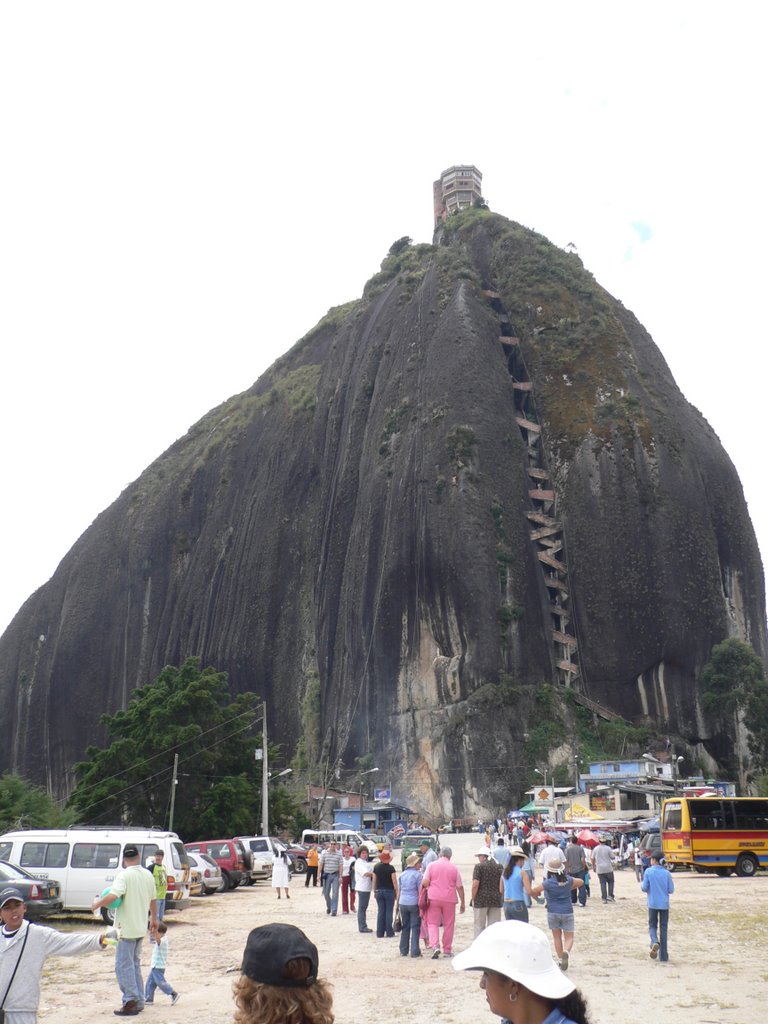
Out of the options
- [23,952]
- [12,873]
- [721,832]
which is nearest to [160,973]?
[23,952]

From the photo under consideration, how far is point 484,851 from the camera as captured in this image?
15.6 metres

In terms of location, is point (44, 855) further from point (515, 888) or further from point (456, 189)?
point (456, 189)

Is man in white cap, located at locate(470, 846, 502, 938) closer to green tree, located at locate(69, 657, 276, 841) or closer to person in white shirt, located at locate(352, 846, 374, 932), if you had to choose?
person in white shirt, located at locate(352, 846, 374, 932)

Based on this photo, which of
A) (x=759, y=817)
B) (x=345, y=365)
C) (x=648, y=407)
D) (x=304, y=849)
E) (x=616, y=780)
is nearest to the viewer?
(x=759, y=817)

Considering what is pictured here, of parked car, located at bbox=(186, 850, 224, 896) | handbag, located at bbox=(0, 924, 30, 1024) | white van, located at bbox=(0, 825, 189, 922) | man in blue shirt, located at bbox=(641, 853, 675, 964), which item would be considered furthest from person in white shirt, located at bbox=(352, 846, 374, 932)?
handbag, located at bbox=(0, 924, 30, 1024)

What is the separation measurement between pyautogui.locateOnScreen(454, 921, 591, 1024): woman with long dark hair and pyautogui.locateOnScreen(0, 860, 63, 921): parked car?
17.0m

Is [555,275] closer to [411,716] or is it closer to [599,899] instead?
[411,716]

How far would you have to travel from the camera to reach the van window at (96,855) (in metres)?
21.6

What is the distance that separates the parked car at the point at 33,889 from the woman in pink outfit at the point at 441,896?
785cm

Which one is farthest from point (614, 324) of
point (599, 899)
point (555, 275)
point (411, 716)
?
point (599, 899)

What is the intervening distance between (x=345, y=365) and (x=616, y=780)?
49.8 metres

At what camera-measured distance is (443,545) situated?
70750mm

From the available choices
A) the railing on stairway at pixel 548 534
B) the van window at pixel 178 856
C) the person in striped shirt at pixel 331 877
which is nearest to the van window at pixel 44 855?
the van window at pixel 178 856

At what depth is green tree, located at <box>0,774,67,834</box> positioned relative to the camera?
43.0 metres
